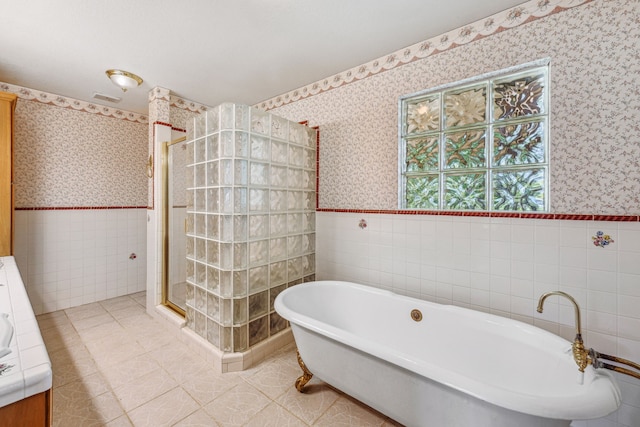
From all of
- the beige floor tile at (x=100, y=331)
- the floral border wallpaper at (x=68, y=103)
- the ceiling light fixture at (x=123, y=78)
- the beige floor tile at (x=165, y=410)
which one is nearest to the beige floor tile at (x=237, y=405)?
the beige floor tile at (x=165, y=410)

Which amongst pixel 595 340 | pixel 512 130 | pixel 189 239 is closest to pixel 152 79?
pixel 189 239

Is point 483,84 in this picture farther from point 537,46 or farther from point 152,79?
point 152,79

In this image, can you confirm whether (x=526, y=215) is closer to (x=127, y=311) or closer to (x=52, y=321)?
(x=127, y=311)

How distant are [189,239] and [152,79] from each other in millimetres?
1561

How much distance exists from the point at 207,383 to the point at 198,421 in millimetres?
316

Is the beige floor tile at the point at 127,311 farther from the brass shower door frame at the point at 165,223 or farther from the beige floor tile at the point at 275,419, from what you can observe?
the beige floor tile at the point at 275,419

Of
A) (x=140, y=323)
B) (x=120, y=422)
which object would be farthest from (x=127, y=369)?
(x=140, y=323)

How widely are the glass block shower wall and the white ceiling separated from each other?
1.67 ft

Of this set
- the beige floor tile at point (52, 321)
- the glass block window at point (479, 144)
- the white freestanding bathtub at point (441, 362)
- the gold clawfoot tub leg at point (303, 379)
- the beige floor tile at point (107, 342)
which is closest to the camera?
the white freestanding bathtub at point (441, 362)

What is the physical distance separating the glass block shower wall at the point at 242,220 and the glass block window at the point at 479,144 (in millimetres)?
954

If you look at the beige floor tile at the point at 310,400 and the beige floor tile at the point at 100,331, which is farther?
the beige floor tile at the point at 100,331

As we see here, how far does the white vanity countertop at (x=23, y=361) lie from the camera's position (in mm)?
667

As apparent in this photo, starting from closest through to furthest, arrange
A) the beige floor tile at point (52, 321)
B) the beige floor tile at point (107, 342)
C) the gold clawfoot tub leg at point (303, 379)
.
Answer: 1. the gold clawfoot tub leg at point (303, 379)
2. the beige floor tile at point (107, 342)
3. the beige floor tile at point (52, 321)

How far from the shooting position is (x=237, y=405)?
1648 mm
